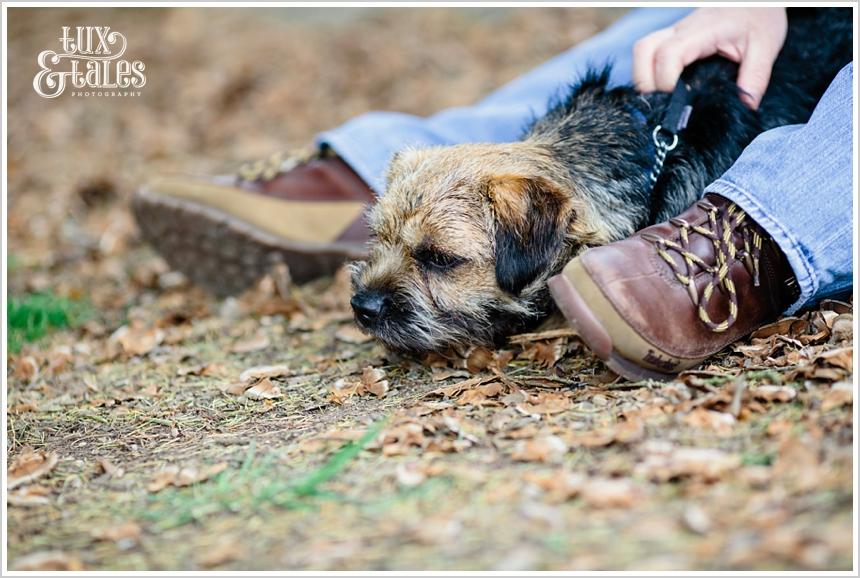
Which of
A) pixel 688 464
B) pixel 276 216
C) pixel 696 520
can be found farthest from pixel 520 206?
pixel 276 216

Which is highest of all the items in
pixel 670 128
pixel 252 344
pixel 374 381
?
pixel 670 128

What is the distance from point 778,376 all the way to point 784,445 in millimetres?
613

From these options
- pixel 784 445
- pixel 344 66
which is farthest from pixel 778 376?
pixel 344 66

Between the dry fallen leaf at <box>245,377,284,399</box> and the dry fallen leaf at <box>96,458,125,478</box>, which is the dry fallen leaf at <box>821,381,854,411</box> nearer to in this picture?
the dry fallen leaf at <box>245,377,284,399</box>

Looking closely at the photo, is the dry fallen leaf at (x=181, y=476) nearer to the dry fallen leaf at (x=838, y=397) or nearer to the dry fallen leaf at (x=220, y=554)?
the dry fallen leaf at (x=220, y=554)

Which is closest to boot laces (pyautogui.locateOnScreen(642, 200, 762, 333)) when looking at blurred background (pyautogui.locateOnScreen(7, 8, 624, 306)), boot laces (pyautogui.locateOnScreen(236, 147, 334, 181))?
boot laces (pyautogui.locateOnScreen(236, 147, 334, 181))

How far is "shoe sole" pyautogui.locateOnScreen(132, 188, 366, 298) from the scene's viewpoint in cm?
479

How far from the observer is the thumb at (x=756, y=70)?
3.63 metres

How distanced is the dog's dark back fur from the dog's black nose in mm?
953

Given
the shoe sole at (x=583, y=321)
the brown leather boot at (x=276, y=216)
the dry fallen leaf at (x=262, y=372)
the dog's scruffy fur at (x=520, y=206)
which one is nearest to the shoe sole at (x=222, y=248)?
the brown leather boot at (x=276, y=216)

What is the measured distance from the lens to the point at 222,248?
4902mm

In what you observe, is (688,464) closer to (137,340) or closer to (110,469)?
(110,469)

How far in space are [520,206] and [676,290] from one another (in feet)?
2.21

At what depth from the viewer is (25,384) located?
3875 millimetres
